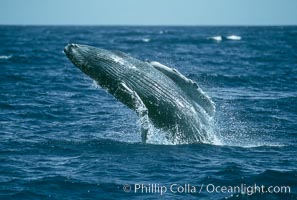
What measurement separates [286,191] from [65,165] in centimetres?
448

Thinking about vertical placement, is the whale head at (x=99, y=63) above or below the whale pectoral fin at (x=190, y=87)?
above

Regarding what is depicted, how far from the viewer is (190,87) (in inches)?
497

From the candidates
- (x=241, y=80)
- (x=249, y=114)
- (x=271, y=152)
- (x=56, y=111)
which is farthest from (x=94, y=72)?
(x=241, y=80)

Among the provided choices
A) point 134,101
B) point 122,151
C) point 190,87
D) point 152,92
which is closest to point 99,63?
point 134,101

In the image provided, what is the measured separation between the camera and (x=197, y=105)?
1278 cm

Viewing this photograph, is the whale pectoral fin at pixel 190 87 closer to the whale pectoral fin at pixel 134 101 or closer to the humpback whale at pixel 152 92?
the humpback whale at pixel 152 92

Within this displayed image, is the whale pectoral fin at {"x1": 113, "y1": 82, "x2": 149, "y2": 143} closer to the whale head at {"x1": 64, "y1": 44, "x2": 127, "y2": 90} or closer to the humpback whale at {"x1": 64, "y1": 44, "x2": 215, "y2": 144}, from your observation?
the humpback whale at {"x1": 64, "y1": 44, "x2": 215, "y2": 144}

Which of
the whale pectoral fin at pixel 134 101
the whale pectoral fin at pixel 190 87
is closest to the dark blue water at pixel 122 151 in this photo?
the whale pectoral fin at pixel 134 101

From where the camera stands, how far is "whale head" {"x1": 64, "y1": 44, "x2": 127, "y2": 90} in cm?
1179

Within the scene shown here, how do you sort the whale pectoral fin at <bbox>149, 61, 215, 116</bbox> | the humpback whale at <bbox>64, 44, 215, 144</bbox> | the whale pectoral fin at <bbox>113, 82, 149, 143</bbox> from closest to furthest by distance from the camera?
the whale pectoral fin at <bbox>113, 82, 149, 143</bbox>, the humpback whale at <bbox>64, 44, 215, 144</bbox>, the whale pectoral fin at <bbox>149, 61, 215, 116</bbox>

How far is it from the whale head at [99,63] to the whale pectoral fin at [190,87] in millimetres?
926

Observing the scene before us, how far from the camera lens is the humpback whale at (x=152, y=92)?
11859mm

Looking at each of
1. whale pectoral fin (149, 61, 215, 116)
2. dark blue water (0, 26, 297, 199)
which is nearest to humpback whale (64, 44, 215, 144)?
whale pectoral fin (149, 61, 215, 116)

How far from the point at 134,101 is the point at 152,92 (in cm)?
51
